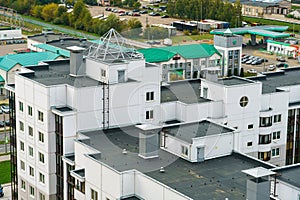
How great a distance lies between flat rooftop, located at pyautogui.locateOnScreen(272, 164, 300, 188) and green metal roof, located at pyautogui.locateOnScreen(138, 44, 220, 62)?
1619 inches

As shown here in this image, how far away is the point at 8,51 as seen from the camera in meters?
87.8

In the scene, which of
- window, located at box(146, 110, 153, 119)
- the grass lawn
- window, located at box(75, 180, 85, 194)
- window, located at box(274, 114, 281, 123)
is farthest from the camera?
the grass lawn

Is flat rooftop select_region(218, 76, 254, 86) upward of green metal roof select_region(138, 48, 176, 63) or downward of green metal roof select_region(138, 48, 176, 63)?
upward

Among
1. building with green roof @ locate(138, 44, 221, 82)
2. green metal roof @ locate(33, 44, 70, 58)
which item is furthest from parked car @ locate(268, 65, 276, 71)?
green metal roof @ locate(33, 44, 70, 58)

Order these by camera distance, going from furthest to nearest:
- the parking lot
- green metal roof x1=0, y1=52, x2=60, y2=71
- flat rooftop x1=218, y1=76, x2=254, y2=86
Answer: the parking lot < green metal roof x1=0, y1=52, x2=60, y2=71 < flat rooftop x1=218, y1=76, x2=254, y2=86

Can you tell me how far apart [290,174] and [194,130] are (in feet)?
14.2

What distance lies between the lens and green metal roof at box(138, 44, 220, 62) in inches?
2747

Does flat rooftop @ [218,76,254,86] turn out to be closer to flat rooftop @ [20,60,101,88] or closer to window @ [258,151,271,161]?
window @ [258,151,271,161]

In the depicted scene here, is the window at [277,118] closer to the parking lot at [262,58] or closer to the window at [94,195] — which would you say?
the window at [94,195]

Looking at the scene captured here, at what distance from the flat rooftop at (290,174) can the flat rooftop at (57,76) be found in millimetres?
9126

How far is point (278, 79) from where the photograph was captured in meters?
40.5

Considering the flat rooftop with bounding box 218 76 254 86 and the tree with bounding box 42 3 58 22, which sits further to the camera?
the tree with bounding box 42 3 58 22

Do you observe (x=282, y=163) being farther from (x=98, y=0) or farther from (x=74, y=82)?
(x=98, y=0)

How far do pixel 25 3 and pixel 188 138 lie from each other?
329 ft
